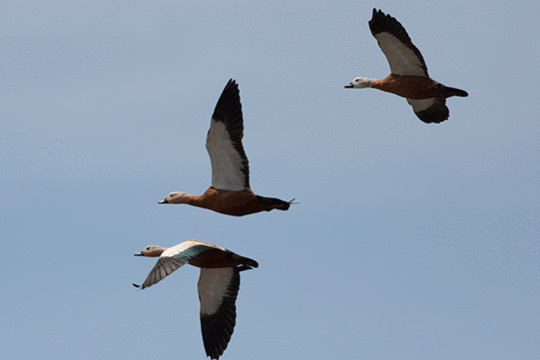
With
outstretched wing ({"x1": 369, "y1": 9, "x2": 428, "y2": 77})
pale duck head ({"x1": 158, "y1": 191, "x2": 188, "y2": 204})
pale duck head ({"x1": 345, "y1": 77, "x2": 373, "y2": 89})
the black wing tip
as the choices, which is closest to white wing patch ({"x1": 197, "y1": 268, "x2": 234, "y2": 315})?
pale duck head ({"x1": 158, "y1": 191, "x2": 188, "y2": 204})

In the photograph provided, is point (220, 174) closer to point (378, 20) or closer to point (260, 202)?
point (260, 202)

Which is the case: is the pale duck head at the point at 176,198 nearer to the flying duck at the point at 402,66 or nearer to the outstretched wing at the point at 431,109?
the flying duck at the point at 402,66

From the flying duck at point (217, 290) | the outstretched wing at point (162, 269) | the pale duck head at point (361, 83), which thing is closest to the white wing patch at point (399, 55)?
the pale duck head at point (361, 83)

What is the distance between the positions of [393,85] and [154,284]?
11722mm

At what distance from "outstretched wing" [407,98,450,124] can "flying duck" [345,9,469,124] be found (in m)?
1.26

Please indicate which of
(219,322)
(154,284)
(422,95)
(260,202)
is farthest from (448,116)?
(154,284)

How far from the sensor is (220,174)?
26500 millimetres

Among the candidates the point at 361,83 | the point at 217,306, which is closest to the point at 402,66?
the point at 361,83

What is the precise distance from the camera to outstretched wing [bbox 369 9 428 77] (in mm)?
29188

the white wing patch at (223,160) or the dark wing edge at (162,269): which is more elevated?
the white wing patch at (223,160)

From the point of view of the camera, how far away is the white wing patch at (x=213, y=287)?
28.5 m

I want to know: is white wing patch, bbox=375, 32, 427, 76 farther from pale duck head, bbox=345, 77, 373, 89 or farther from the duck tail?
pale duck head, bbox=345, 77, 373, 89

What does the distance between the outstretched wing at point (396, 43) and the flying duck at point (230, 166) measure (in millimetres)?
6010

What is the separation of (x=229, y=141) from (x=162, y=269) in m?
4.64
